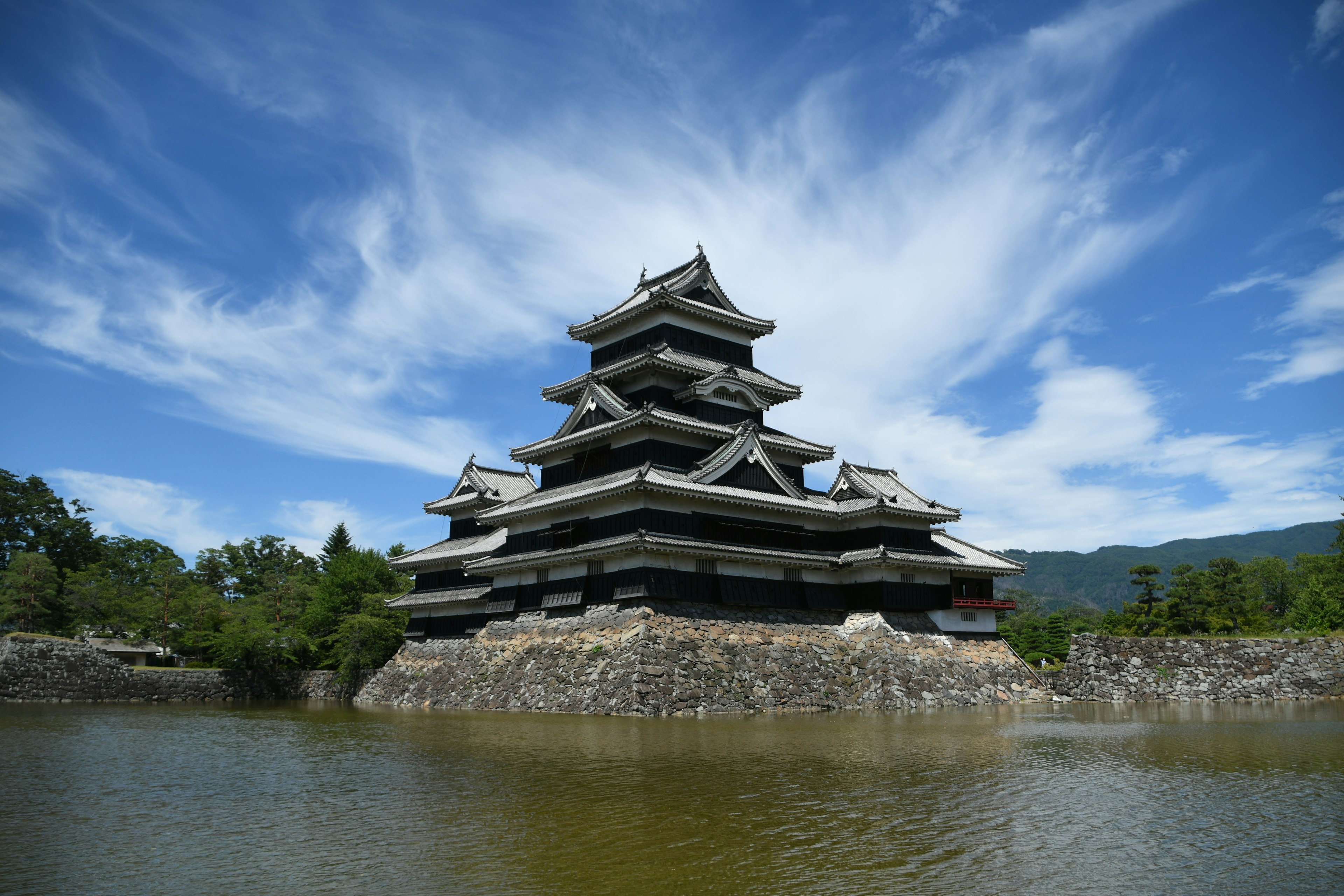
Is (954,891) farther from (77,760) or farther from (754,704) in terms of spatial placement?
(754,704)

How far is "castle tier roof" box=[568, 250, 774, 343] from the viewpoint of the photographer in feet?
124

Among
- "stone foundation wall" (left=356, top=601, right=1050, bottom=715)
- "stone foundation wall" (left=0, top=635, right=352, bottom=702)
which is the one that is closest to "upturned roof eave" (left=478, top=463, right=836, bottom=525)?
"stone foundation wall" (left=356, top=601, right=1050, bottom=715)

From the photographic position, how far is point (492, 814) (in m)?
11.1

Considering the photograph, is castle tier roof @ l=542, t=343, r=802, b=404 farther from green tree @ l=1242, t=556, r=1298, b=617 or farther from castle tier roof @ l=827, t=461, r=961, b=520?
green tree @ l=1242, t=556, r=1298, b=617

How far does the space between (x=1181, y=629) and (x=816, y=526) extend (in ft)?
87.0

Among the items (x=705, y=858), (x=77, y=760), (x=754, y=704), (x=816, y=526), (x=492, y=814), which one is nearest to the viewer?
(x=705, y=858)

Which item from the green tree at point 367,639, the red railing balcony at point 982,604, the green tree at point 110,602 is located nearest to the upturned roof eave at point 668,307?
the red railing balcony at point 982,604

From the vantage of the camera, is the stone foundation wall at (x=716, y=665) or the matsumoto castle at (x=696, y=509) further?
the matsumoto castle at (x=696, y=509)

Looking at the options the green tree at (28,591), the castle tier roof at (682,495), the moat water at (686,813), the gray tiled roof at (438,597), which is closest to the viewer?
the moat water at (686,813)

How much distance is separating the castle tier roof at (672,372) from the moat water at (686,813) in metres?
18.0

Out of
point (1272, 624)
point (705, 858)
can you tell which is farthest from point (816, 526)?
point (1272, 624)

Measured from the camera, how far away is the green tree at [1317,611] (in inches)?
1438

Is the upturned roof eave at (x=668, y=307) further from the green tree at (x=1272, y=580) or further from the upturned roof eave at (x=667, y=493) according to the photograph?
the green tree at (x=1272, y=580)

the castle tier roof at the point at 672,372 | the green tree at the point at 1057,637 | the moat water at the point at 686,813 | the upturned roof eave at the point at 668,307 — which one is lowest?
the moat water at the point at 686,813
